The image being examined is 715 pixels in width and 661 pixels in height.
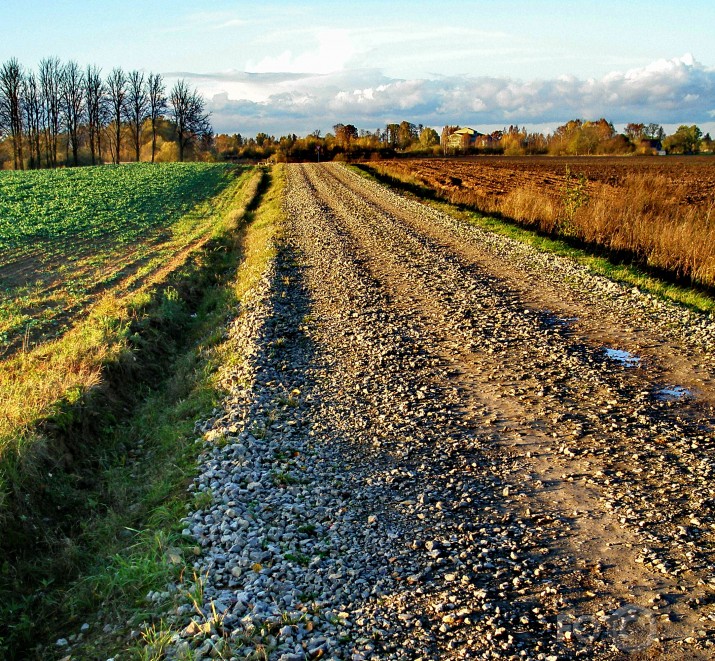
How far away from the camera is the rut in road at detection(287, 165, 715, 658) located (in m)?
5.34

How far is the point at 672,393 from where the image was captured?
9.05 meters

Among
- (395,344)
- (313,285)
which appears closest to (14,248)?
(313,285)

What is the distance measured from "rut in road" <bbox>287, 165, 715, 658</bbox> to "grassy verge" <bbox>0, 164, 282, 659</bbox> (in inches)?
95.2

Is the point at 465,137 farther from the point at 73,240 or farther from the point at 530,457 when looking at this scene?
the point at 530,457

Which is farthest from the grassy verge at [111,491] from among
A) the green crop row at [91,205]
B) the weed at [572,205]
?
the weed at [572,205]

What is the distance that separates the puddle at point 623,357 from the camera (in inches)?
402

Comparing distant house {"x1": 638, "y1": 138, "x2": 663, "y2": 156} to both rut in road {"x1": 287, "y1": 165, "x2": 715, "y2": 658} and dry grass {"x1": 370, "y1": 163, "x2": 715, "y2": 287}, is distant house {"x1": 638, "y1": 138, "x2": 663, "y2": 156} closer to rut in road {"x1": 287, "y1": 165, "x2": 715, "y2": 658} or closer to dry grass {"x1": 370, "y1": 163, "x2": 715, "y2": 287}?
dry grass {"x1": 370, "y1": 163, "x2": 715, "y2": 287}

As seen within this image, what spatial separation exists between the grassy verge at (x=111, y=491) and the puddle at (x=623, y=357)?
6.63m

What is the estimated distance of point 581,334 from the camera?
11711 millimetres

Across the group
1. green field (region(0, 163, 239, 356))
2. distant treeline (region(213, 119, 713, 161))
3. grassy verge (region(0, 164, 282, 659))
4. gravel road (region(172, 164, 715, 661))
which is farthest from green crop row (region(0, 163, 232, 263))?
distant treeline (region(213, 119, 713, 161))

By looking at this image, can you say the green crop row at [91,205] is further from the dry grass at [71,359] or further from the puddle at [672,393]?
the puddle at [672,393]

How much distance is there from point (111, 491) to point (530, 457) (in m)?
5.51

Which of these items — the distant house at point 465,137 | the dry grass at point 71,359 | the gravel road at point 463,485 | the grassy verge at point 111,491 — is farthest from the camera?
the distant house at point 465,137

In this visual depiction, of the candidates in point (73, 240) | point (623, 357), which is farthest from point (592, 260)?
point (73, 240)
